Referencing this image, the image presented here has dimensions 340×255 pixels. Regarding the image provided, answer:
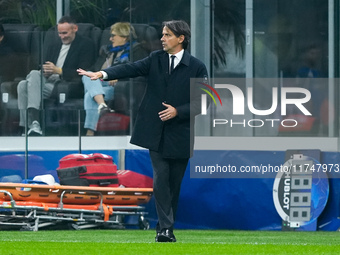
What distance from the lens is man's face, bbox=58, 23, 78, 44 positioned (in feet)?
42.9

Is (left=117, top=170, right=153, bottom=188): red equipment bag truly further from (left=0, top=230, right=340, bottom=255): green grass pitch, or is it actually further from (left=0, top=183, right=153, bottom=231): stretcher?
(left=0, top=230, right=340, bottom=255): green grass pitch

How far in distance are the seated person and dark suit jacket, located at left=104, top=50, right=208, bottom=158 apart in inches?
168

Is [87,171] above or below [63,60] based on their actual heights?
below

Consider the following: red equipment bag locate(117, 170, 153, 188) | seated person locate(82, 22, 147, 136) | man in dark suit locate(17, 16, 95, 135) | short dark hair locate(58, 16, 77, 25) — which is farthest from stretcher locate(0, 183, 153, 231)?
short dark hair locate(58, 16, 77, 25)

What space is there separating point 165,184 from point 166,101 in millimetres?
641

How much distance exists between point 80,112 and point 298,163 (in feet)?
8.59

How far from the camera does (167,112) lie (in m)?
8.41

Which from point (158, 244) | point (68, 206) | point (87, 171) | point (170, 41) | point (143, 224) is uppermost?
point (170, 41)

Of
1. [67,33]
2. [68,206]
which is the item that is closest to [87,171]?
[68,206]

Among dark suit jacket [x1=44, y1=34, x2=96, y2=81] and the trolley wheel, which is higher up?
dark suit jacket [x1=44, y1=34, x2=96, y2=81]

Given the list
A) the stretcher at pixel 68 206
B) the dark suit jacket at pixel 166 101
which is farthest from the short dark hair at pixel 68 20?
the dark suit jacket at pixel 166 101

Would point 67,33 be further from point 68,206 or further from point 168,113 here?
point 168,113

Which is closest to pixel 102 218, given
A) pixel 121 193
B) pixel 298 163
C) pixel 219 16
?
pixel 121 193

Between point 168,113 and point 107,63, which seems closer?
point 168,113
